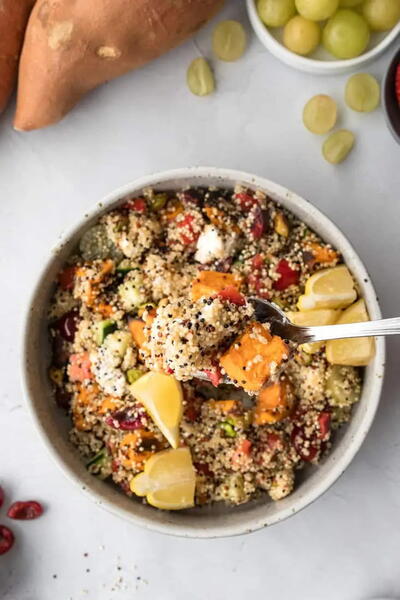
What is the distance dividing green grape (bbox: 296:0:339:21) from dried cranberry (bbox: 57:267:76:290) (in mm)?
719

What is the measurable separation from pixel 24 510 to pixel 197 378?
55 centimetres

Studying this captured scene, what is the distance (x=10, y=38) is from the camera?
1644 millimetres

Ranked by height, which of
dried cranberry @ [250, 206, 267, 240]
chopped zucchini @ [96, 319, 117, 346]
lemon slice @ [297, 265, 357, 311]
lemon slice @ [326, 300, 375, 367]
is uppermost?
dried cranberry @ [250, 206, 267, 240]

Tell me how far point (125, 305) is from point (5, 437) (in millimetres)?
453

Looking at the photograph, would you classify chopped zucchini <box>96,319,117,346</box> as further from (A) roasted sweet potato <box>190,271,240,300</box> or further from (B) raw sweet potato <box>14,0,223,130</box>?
(B) raw sweet potato <box>14,0,223,130</box>

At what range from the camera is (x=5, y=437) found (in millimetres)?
1735

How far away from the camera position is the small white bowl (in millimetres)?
1614

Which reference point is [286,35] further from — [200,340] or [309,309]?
[200,340]

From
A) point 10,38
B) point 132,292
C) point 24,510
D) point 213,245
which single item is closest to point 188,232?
point 213,245

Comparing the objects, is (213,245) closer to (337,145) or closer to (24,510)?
(337,145)

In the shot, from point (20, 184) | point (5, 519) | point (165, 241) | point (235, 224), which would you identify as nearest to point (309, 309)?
point (235, 224)

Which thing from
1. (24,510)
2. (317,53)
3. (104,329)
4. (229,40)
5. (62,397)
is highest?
(229,40)

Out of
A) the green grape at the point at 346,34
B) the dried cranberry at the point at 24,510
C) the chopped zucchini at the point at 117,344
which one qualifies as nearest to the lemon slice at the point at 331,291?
the chopped zucchini at the point at 117,344

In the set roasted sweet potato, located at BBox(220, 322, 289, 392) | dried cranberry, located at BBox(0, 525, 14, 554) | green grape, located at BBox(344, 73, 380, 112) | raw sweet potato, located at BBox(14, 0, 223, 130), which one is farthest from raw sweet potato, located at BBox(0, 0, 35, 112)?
dried cranberry, located at BBox(0, 525, 14, 554)
